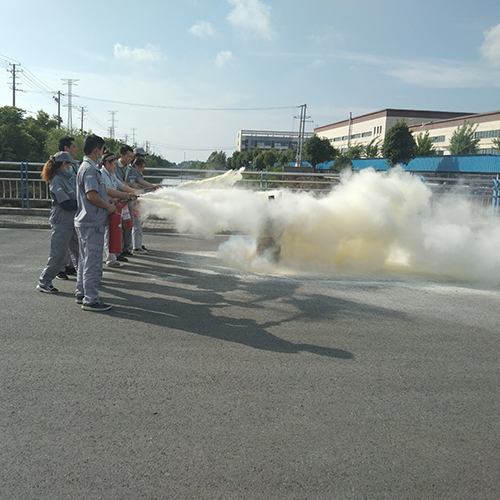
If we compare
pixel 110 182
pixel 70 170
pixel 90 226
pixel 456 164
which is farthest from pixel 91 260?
pixel 456 164

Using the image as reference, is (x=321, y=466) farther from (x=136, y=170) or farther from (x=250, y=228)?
(x=136, y=170)

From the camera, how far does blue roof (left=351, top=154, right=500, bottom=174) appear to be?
39.0m

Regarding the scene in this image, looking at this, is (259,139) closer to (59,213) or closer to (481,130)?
(481,130)

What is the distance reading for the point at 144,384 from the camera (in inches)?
145

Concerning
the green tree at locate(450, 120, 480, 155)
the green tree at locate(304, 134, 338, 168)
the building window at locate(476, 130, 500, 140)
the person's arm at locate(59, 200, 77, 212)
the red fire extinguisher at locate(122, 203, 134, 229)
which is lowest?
the red fire extinguisher at locate(122, 203, 134, 229)

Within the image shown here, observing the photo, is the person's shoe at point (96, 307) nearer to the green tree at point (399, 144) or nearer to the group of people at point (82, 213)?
the group of people at point (82, 213)

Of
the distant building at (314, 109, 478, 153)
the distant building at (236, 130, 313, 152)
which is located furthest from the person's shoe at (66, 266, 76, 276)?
the distant building at (236, 130, 313, 152)

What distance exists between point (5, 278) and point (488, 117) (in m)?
62.9

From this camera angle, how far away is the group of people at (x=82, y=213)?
5484 millimetres

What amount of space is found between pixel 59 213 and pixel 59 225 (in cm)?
18

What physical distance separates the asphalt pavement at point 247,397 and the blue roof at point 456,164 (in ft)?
109

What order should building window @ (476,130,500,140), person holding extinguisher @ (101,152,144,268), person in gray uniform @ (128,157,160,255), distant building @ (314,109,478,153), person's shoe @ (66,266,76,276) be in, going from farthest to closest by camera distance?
distant building @ (314,109,478,153)
building window @ (476,130,500,140)
person in gray uniform @ (128,157,160,255)
person's shoe @ (66,266,76,276)
person holding extinguisher @ (101,152,144,268)

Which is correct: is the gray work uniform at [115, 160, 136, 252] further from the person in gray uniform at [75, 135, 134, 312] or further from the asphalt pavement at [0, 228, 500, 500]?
the person in gray uniform at [75, 135, 134, 312]

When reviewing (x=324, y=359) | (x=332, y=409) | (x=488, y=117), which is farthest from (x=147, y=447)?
(x=488, y=117)
